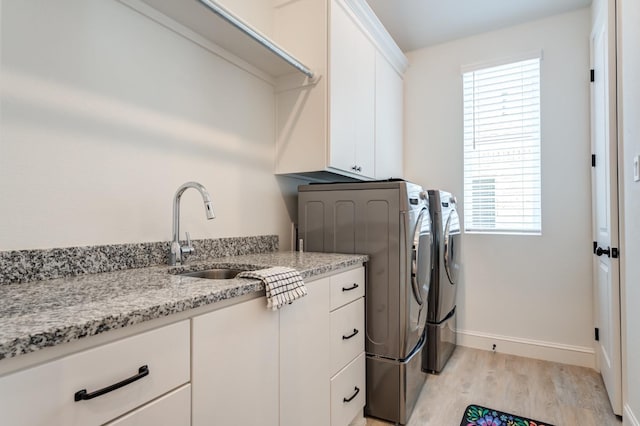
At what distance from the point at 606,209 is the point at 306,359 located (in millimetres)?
2001

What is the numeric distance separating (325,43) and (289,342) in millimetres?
1667

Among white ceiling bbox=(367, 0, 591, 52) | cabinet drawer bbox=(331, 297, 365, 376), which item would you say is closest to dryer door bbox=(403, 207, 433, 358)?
cabinet drawer bbox=(331, 297, 365, 376)

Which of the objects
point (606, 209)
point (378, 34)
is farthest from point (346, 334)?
point (378, 34)

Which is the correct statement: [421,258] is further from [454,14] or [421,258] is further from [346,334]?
[454,14]

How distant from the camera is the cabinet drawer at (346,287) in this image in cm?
161

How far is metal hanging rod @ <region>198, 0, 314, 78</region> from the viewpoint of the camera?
Answer: 1.38 meters

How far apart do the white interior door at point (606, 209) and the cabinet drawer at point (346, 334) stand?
139cm

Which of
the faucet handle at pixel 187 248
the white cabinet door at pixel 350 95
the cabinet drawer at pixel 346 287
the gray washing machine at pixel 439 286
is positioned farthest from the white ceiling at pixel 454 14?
the faucet handle at pixel 187 248

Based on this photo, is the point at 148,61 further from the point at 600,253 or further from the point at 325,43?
the point at 600,253

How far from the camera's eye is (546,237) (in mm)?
2744

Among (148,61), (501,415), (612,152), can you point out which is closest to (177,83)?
(148,61)

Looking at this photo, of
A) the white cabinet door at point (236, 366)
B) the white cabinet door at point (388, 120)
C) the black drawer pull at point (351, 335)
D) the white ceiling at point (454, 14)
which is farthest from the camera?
the white cabinet door at point (388, 120)

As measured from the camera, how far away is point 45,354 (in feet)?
2.06

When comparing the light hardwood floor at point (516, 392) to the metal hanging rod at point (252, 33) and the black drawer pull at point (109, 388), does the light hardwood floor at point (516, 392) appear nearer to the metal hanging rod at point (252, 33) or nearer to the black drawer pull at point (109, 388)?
the black drawer pull at point (109, 388)
